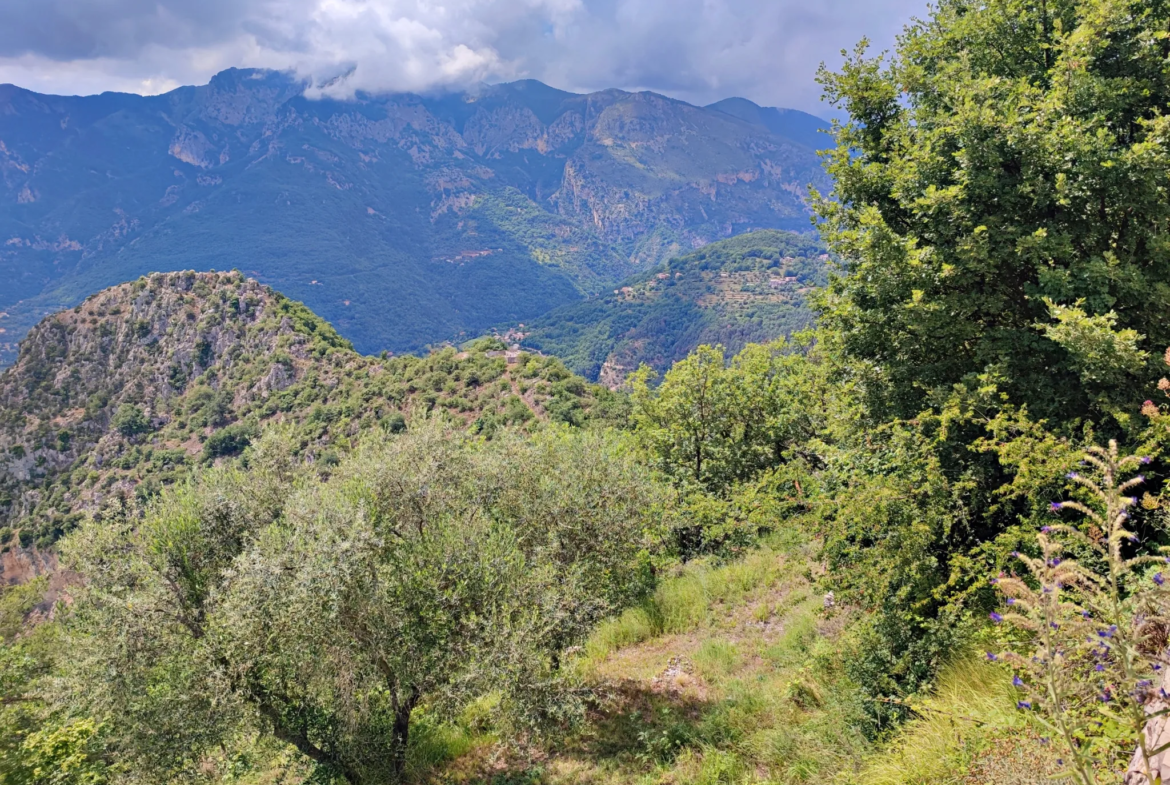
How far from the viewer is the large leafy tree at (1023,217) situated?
8766 mm

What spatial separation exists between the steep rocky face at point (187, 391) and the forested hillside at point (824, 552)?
44.2 meters

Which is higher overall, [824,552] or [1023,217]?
[1023,217]

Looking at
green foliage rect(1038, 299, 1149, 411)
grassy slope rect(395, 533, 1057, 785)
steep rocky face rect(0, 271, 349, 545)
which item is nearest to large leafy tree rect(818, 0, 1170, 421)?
green foliage rect(1038, 299, 1149, 411)

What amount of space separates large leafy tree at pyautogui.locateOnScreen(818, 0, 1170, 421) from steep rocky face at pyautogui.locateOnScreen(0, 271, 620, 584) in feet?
155

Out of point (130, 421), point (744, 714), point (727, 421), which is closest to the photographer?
point (744, 714)

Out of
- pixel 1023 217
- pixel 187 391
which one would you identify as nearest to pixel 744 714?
pixel 1023 217

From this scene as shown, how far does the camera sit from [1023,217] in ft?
32.6

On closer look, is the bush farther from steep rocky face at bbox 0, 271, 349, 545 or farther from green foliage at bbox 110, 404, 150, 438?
green foliage at bbox 110, 404, 150, 438

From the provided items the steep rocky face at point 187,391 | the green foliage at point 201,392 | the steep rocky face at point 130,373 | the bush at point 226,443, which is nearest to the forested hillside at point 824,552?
the green foliage at point 201,392

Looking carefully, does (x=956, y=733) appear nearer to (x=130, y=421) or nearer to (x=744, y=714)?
(x=744, y=714)

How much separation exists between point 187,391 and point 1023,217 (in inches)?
4219

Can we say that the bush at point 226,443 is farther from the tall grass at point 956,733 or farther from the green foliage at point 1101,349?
the green foliage at point 1101,349

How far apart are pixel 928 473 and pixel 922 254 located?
421cm

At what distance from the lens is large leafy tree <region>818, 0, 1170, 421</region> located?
28.8ft
